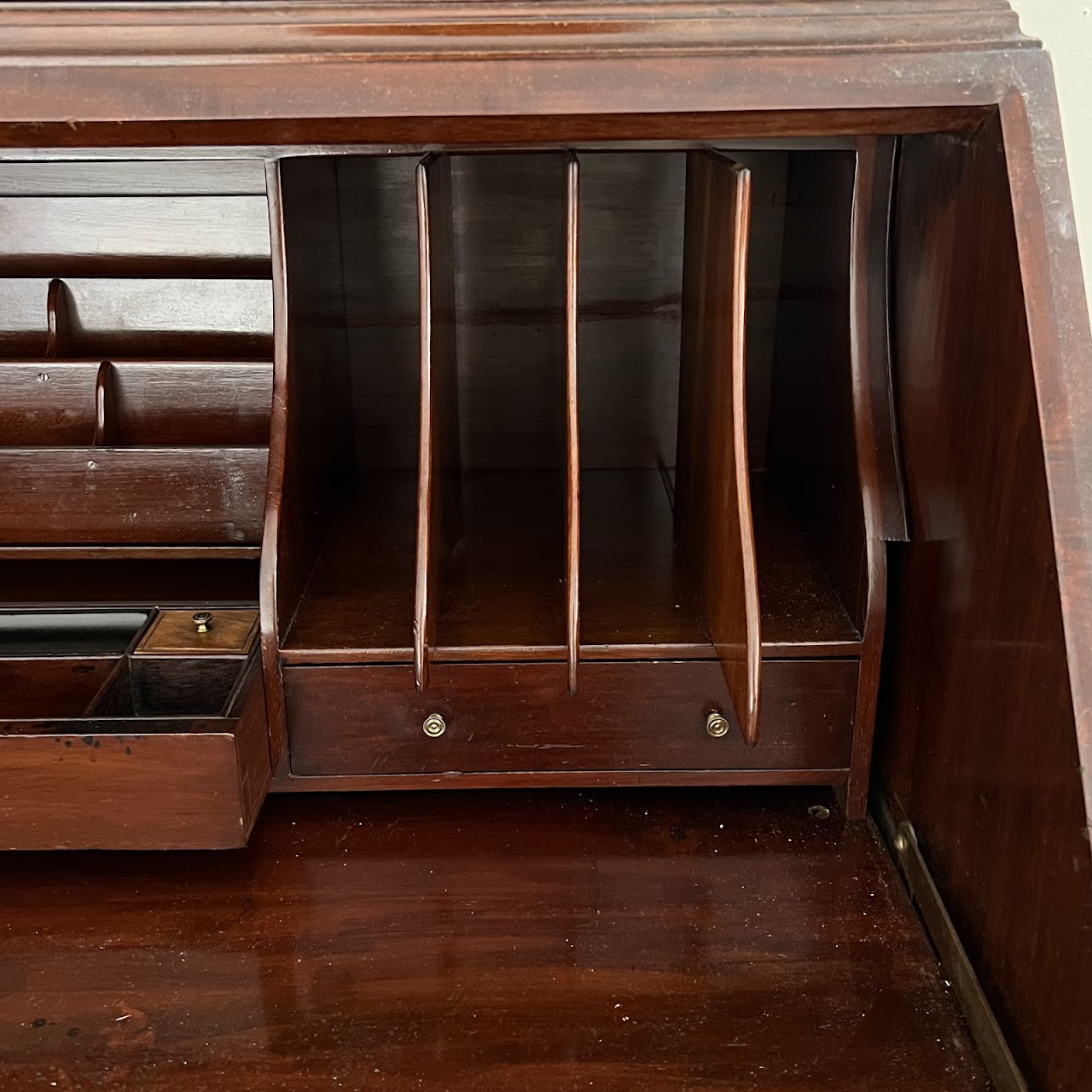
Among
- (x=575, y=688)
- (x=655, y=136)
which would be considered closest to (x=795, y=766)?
(x=575, y=688)

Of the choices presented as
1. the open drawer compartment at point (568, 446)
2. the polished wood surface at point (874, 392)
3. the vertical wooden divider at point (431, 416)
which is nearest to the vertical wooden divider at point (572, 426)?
the open drawer compartment at point (568, 446)

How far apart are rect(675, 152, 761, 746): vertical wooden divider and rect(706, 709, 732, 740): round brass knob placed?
0.20ft

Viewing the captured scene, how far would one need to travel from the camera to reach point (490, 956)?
1078 millimetres

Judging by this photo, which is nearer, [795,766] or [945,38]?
[945,38]

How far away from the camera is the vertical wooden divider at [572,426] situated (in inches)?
41.9

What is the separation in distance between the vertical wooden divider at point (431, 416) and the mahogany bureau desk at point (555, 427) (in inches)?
0.4

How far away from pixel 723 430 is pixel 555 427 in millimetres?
644

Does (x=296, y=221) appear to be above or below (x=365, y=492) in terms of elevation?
above

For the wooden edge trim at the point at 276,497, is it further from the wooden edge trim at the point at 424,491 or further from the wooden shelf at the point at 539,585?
the wooden edge trim at the point at 424,491

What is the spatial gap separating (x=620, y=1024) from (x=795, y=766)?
1.28ft

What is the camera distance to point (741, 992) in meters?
1.03

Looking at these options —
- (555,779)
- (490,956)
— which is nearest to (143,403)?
(555,779)

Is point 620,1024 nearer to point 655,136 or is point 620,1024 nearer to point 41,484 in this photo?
point 655,136

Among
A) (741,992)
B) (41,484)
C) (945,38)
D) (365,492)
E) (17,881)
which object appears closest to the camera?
(945,38)
